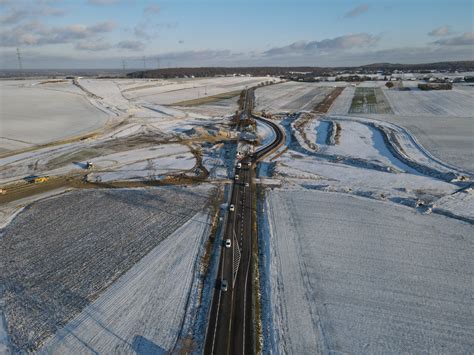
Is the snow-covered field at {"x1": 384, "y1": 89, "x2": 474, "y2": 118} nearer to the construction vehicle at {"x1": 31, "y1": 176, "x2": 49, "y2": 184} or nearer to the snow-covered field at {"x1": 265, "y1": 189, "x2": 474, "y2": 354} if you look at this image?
the snow-covered field at {"x1": 265, "y1": 189, "x2": 474, "y2": 354}

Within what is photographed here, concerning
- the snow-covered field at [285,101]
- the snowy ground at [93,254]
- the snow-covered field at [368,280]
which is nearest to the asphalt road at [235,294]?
the snow-covered field at [368,280]

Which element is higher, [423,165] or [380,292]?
[423,165]

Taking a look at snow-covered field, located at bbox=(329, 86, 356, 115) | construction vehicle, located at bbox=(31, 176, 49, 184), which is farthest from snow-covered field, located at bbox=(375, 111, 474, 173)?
construction vehicle, located at bbox=(31, 176, 49, 184)

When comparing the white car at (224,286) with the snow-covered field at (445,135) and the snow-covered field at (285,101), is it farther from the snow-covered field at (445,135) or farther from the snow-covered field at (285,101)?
the snow-covered field at (285,101)

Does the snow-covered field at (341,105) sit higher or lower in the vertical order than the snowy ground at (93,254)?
higher

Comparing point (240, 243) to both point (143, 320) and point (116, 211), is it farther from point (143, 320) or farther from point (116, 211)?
point (116, 211)

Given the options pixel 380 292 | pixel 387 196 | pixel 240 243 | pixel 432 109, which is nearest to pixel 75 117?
pixel 240 243
